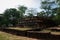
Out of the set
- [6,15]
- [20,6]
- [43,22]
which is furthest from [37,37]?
[20,6]

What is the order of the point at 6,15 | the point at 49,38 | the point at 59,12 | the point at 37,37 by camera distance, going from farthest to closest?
the point at 6,15
the point at 59,12
the point at 37,37
the point at 49,38

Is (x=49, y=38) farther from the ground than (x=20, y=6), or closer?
closer

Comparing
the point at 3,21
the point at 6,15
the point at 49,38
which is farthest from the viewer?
the point at 6,15

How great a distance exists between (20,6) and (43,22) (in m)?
27.4

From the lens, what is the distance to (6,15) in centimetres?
3966

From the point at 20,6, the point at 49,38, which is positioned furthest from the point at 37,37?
the point at 20,6

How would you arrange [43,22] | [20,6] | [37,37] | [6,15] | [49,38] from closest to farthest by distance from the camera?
[49,38], [37,37], [43,22], [6,15], [20,6]

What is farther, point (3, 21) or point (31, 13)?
point (31, 13)

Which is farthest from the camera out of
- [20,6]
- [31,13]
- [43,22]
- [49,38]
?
[20,6]

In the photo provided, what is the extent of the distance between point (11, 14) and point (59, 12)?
20.8 m

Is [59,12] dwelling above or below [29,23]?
above

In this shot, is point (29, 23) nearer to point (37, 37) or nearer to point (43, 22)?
point (43, 22)

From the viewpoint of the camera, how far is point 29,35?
15.0 metres

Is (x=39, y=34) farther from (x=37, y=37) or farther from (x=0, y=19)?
(x=0, y=19)
